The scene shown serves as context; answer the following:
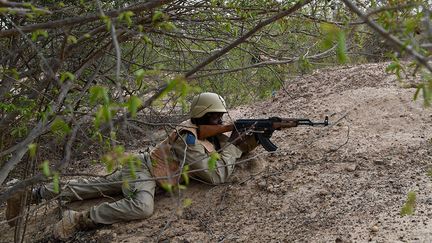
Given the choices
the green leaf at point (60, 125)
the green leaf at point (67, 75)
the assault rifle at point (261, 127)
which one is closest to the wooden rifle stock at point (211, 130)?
the assault rifle at point (261, 127)

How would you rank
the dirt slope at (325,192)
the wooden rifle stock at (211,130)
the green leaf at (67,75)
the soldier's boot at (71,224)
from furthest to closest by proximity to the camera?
the wooden rifle stock at (211,130)
the soldier's boot at (71,224)
the dirt slope at (325,192)
the green leaf at (67,75)

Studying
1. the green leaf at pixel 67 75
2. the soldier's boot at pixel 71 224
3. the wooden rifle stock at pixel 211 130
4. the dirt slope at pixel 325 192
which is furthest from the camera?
the wooden rifle stock at pixel 211 130

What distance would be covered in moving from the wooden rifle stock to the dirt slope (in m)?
0.41

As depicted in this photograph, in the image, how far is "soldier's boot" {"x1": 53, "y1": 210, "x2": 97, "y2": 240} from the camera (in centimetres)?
435

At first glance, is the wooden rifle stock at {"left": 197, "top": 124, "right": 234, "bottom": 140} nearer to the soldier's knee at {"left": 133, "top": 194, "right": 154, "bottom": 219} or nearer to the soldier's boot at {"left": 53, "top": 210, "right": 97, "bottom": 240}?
the soldier's knee at {"left": 133, "top": 194, "right": 154, "bottom": 219}

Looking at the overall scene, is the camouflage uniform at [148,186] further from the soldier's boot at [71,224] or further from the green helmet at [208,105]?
the green helmet at [208,105]

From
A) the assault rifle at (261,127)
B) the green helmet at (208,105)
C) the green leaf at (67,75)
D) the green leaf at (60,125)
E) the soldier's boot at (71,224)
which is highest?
the green leaf at (67,75)

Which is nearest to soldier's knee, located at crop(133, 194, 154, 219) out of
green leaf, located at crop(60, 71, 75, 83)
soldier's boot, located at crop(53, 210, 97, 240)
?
soldier's boot, located at crop(53, 210, 97, 240)

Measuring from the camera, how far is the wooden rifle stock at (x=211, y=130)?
14.7ft

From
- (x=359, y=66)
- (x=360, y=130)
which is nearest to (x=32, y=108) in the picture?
(x=360, y=130)

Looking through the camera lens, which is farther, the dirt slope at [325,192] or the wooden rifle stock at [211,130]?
the wooden rifle stock at [211,130]

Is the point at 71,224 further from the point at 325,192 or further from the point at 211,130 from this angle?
the point at 325,192

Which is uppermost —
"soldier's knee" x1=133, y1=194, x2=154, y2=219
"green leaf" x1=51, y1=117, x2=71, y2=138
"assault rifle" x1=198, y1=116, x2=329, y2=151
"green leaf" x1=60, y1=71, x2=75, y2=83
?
"green leaf" x1=60, y1=71, x2=75, y2=83

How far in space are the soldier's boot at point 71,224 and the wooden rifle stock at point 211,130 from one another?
109cm
